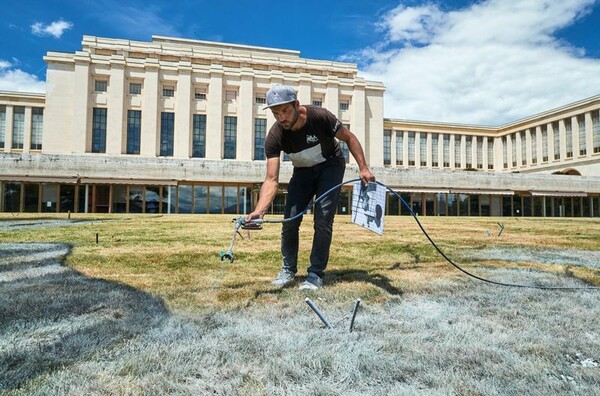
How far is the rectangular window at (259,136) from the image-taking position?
5053cm

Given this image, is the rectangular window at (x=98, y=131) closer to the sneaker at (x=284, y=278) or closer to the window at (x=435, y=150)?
the sneaker at (x=284, y=278)

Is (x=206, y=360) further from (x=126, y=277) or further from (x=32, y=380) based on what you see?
(x=126, y=277)

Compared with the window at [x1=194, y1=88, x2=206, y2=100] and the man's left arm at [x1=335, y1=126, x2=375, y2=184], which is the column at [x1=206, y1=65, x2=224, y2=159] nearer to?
→ the window at [x1=194, y1=88, x2=206, y2=100]

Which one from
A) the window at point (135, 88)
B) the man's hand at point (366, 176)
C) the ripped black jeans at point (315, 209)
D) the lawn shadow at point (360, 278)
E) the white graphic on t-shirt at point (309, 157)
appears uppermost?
the window at point (135, 88)

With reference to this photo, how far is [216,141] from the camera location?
48.9m

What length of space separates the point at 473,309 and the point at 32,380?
2.71 meters

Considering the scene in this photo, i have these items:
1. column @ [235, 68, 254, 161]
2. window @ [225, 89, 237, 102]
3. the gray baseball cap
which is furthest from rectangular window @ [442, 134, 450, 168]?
the gray baseball cap

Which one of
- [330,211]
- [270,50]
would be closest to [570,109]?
[270,50]

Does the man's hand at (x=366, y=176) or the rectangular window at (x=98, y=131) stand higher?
the rectangular window at (x=98, y=131)

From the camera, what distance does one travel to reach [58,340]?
7.16 ft

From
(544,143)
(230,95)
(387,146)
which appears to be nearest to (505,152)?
(544,143)

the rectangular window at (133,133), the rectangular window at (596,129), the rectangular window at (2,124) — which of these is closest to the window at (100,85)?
the rectangular window at (133,133)

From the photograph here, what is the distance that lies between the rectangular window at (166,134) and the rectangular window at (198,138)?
2.55m

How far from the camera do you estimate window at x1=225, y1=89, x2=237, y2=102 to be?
51.0 meters
